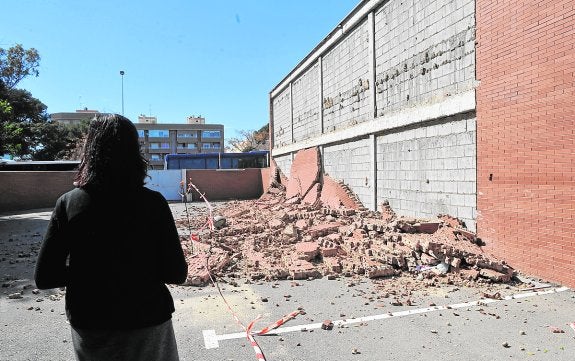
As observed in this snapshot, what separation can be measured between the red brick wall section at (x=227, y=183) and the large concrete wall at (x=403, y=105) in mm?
11853

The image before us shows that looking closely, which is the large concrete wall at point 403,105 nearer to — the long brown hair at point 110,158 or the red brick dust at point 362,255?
the red brick dust at point 362,255

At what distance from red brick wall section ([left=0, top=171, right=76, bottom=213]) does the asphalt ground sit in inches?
689

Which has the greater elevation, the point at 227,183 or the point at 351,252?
the point at 227,183

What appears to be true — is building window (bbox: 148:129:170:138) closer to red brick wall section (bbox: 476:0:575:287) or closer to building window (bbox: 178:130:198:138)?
building window (bbox: 178:130:198:138)

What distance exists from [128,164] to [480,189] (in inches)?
258

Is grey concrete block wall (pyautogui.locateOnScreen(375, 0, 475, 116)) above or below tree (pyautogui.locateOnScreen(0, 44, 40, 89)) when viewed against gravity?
below

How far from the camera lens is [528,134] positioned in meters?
5.97

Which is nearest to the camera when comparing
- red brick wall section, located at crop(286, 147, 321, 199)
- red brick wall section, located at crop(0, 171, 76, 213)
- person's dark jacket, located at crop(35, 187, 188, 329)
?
person's dark jacket, located at crop(35, 187, 188, 329)

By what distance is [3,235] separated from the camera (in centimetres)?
1267

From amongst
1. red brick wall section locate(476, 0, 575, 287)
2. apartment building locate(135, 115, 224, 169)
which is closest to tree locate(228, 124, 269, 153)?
apartment building locate(135, 115, 224, 169)

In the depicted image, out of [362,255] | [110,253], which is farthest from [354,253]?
[110,253]

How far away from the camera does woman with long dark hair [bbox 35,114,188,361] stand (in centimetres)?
169

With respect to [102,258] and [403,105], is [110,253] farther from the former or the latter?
[403,105]

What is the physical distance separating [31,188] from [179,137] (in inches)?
2630
